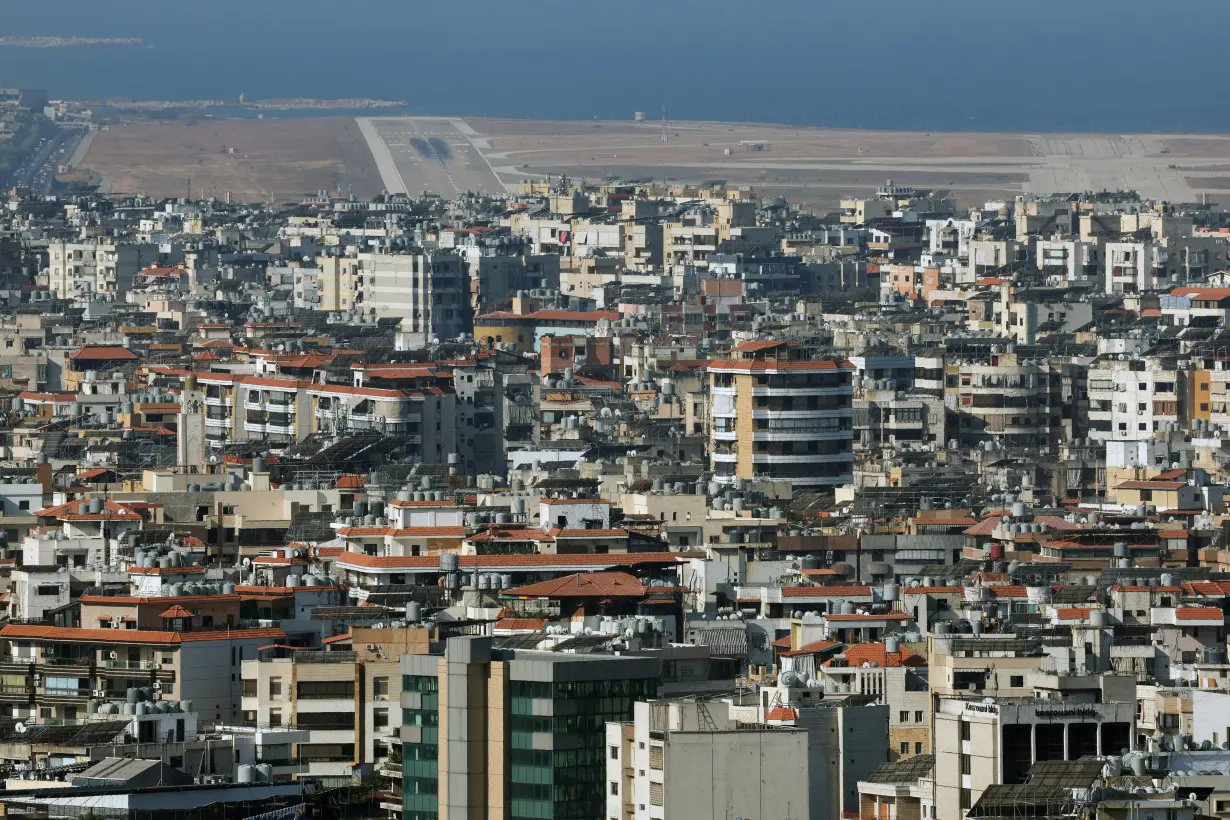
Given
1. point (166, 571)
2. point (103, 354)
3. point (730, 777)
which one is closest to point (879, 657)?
point (166, 571)

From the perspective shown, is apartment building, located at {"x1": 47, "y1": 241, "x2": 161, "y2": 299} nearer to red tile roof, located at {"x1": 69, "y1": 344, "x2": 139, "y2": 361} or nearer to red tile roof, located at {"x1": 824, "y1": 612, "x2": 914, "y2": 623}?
red tile roof, located at {"x1": 69, "y1": 344, "x2": 139, "y2": 361}

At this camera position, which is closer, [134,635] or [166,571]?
[134,635]

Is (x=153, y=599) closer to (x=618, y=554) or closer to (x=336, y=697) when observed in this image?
(x=336, y=697)

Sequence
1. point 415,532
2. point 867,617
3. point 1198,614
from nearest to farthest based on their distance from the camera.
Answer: point 867,617
point 1198,614
point 415,532

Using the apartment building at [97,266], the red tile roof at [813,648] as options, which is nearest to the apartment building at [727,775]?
the red tile roof at [813,648]

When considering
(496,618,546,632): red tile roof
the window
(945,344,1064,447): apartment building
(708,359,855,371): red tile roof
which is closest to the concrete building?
the window

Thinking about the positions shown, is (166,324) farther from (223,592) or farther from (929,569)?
(223,592)
